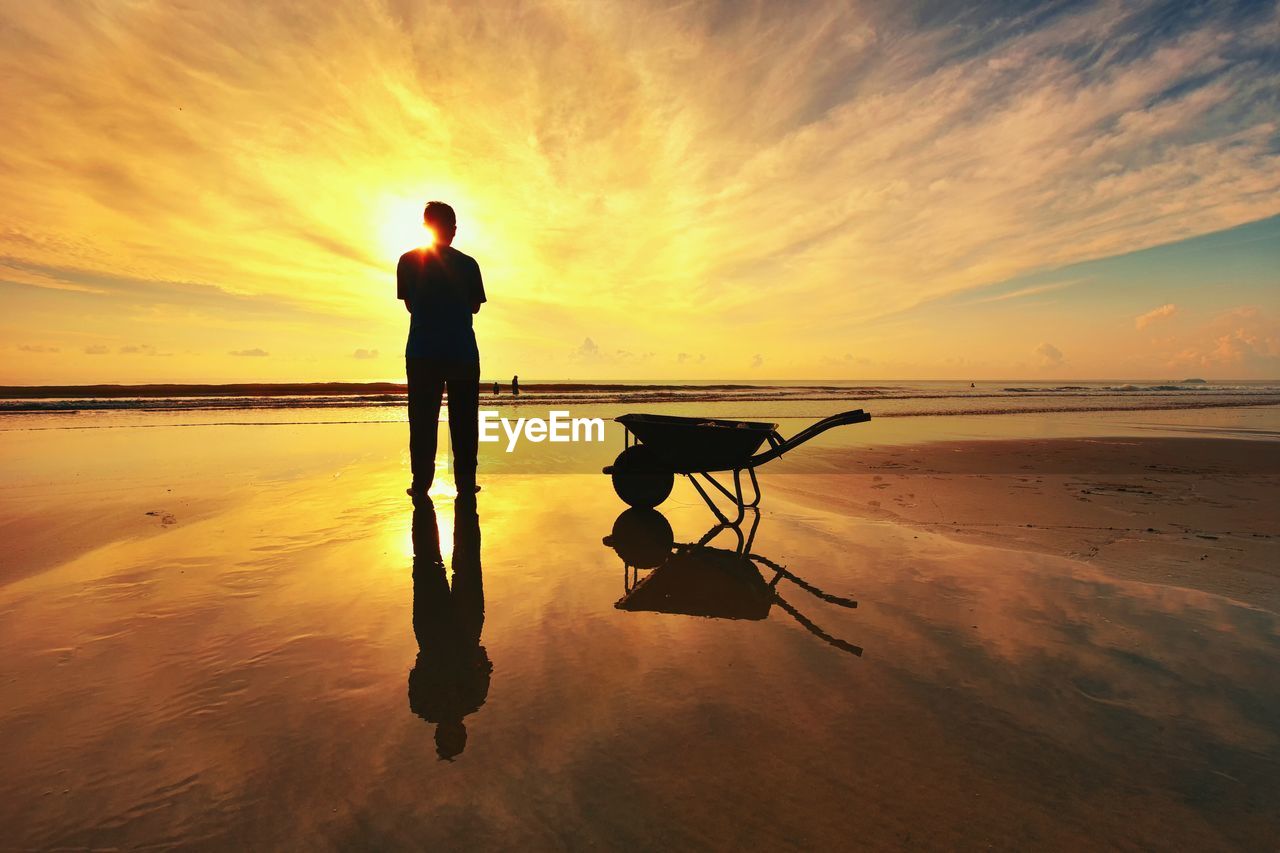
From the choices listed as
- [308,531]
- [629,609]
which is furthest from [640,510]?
[308,531]

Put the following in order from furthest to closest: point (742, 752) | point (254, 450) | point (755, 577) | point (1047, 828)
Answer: point (254, 450) → point (755, 577) → point (742, 752) → point (1047, 828)

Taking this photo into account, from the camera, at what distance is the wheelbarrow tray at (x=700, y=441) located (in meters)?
5.91

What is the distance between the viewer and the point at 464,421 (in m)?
6.51

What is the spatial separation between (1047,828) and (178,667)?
3634 mm

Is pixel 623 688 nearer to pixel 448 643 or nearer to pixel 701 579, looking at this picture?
pixel 448 643

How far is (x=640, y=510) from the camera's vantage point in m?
6.44

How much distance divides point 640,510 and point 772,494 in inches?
83.5

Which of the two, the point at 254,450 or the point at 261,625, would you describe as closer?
the point at 261,625

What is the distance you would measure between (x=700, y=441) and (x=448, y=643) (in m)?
3.54

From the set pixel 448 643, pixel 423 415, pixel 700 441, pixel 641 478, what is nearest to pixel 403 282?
pixel 423 415

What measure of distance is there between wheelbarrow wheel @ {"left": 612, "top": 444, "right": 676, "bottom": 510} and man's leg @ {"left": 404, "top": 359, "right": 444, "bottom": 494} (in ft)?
6.93

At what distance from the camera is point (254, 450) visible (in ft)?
35.4

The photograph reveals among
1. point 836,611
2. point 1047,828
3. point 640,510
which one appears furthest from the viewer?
point 640,510

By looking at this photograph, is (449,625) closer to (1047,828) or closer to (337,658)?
(337,658)
